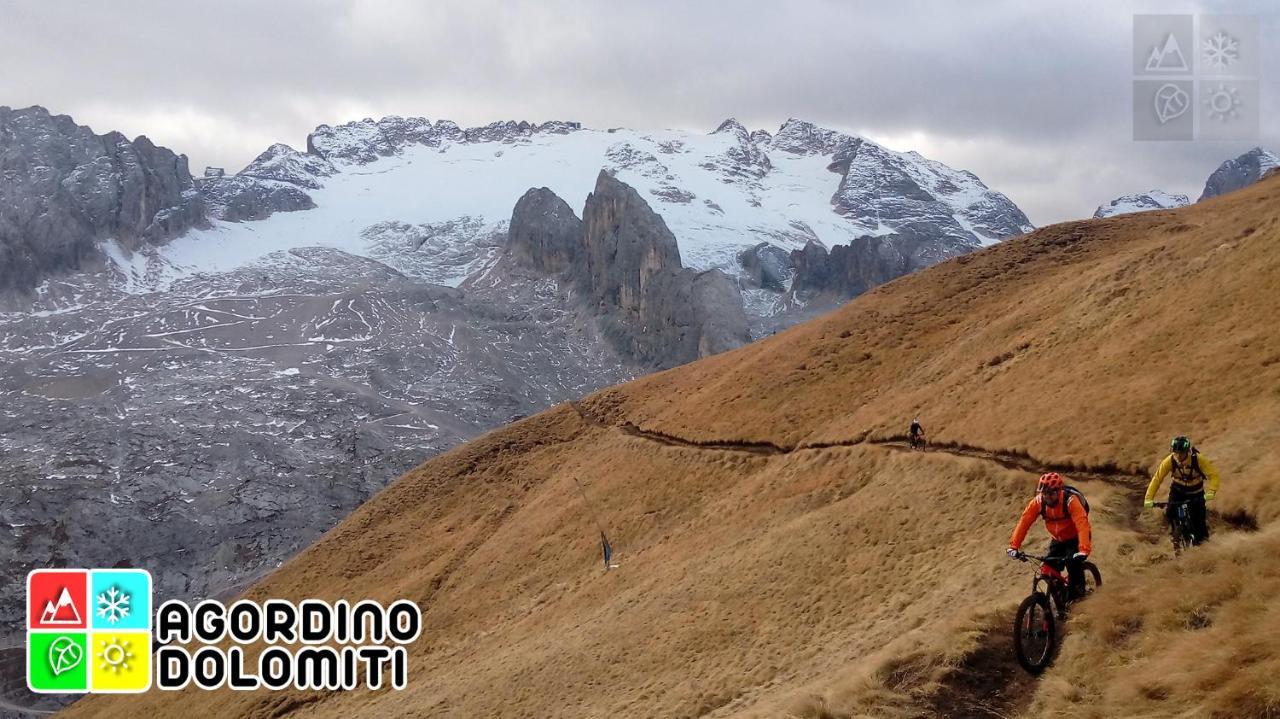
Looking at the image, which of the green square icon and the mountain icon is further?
the green square icon

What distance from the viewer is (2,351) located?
19750 centimetres

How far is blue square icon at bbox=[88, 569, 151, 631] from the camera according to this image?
33969 mm

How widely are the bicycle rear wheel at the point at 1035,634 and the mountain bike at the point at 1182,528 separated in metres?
3.61

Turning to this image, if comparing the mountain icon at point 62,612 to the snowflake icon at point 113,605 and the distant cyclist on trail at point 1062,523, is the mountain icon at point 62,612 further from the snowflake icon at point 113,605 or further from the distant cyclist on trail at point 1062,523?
the distant cyclist on trail at point 1062,523

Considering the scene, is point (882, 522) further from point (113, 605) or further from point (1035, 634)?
point (113, 605)

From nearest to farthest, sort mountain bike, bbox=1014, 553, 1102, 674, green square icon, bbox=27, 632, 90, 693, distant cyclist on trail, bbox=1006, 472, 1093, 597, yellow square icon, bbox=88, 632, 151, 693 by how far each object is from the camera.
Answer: mountain bike, bbox=1014, 553, 1102, 674, distant cyclist on trail, bbox=1006, 472, 1093, 597, yellow square icon, bbox=88, 632, 151, 693, green square icon, bbox=27, 632, 90, 693

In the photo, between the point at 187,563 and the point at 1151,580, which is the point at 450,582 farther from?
the point at 187,563

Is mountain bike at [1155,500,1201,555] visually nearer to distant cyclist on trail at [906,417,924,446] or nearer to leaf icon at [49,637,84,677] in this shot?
distant cyclist on trail at [906,417,924,446]

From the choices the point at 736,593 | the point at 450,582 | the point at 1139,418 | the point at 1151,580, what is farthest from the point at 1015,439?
the point at 450,582

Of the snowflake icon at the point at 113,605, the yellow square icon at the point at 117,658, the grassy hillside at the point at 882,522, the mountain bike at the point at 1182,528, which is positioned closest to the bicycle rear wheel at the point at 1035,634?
the grassy hillside at the point at 882,522

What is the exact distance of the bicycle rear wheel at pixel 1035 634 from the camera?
44.4ft

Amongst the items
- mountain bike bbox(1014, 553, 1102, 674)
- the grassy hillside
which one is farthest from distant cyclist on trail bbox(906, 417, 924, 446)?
mountain bike bbox(1014, 553, 1102, 674)

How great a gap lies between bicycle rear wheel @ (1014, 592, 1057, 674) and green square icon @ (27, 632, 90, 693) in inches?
1316

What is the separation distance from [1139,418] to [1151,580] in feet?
44.4
